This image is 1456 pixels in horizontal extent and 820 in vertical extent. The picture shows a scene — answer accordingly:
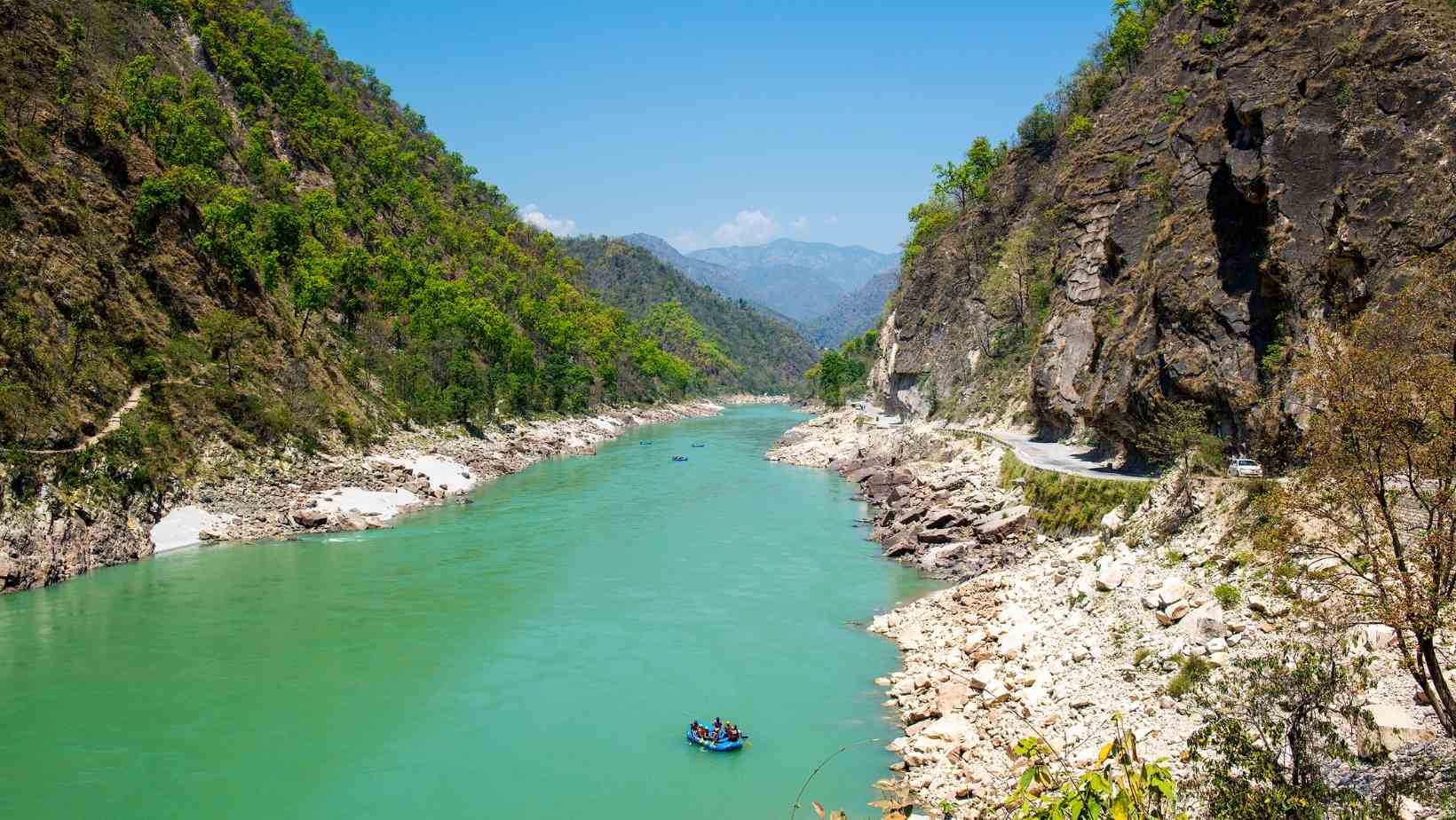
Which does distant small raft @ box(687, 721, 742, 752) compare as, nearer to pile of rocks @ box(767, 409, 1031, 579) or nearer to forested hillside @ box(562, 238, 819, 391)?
pile of rocks @ box(767, 409, 1031, 579)

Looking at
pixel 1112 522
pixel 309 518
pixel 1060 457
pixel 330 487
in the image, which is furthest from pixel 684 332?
pixel 1112 522

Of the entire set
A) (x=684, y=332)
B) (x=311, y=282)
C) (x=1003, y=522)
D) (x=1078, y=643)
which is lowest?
(x=1078, y=643)

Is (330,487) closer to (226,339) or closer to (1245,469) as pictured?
(226,339)

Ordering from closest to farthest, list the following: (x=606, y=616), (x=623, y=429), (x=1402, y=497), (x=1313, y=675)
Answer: (x=1313, y=675) < (x=1402, y=497) < (x=606, y=616) < (x=623, y=429)

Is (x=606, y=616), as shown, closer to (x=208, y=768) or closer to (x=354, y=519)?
(x=208, y=768)

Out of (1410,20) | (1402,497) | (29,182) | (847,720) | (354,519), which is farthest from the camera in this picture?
(354,519)

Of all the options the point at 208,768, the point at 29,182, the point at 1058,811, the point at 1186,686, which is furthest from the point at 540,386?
the point at 1058,811
